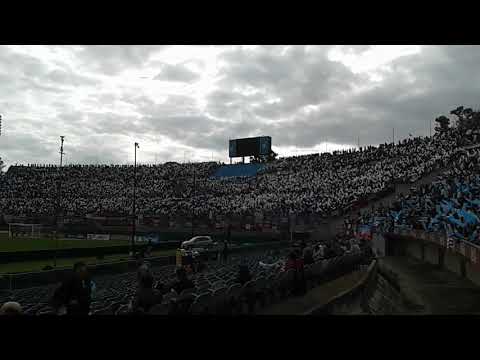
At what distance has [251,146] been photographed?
76.6 m

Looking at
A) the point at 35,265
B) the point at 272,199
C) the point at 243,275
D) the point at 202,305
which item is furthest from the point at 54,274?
the point at 272,199

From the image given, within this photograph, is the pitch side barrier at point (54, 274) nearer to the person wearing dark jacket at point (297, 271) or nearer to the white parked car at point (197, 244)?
the white parked car at point (197, 244)

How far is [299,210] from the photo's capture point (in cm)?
4278

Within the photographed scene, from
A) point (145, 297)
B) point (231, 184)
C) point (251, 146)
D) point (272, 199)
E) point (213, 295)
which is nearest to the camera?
point (145, 297)

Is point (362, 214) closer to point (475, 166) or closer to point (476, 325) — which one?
point (475, 166)

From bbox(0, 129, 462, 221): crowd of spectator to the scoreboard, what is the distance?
5.29 m

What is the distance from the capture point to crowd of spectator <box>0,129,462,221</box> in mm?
41250

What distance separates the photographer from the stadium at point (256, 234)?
10.6 m

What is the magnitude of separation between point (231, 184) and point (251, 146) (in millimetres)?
13859

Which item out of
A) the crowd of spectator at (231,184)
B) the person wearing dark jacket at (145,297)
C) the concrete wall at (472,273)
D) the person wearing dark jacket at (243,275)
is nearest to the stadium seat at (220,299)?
the person wearing dark jacket at (145,297)

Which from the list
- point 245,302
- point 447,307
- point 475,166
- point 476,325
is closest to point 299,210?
point 475,166

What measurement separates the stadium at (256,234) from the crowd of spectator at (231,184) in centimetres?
26

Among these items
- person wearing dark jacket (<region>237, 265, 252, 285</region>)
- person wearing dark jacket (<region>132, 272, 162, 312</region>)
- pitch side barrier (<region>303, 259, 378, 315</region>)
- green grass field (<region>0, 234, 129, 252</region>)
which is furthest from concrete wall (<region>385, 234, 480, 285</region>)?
green grass field (<region>0, 234, 129, 252</region>)

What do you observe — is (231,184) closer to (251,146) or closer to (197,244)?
(251,146)
